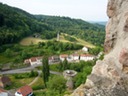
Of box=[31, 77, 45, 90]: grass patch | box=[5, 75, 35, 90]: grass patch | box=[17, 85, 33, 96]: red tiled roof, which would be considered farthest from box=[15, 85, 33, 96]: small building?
box=[5, 75, 35, 90]: grass patch

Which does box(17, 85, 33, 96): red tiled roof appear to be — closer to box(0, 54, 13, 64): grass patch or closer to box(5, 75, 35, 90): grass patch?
box(5, 75, 35, 90): grass patch

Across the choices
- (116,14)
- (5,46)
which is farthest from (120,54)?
(5,46)

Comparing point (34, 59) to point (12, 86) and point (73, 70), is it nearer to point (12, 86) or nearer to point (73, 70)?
point (73, 70)

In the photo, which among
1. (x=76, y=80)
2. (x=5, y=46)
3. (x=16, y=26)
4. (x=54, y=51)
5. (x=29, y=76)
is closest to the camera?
(x=76, y=80)

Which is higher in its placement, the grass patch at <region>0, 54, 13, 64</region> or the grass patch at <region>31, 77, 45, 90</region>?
the grass patch at <region>0, 54, 13, 64</region>

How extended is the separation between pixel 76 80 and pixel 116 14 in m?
44.5

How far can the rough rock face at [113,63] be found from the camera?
507 inches

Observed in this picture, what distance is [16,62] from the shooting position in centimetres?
8138

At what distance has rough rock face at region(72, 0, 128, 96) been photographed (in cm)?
1288

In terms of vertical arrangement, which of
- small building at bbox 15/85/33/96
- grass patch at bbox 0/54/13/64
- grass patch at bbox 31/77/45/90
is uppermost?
small building at bbox 15/85/33/96

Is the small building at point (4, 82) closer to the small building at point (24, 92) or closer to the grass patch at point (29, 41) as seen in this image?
the small building at point (24, 92)

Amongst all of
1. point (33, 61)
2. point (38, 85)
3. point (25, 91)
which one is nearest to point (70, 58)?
point (33, 61)

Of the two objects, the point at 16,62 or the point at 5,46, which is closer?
the point at 16,62

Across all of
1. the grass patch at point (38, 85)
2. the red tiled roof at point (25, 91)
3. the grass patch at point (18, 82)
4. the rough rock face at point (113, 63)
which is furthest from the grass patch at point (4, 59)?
the rough rock face at point (113, 63)
